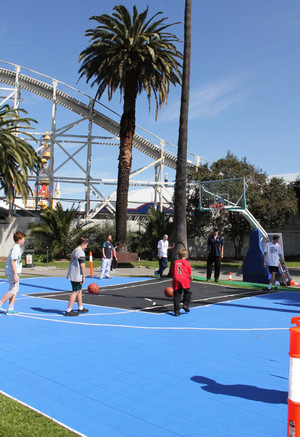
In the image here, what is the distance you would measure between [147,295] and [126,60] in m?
17.7

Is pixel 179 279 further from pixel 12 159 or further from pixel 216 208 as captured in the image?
pixel 12 159

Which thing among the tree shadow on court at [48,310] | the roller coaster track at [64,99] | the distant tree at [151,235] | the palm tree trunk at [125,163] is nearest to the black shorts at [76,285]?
the tree shadow on court at [48,310]

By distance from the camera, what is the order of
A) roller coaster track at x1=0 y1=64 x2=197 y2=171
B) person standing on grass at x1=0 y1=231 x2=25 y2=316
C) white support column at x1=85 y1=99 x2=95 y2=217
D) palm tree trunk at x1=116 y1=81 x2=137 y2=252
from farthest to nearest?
1. roller coaster track at x1=0 y1=64 x2=197 y2=171
2. white support column at x1=85 y1=99 x2=95 y2=217
3. palm tree trunk at x1=116 y1=81 x2=137 y2=252
4. person standing on grass at x1=0 y1=231 x2=25 y2=316

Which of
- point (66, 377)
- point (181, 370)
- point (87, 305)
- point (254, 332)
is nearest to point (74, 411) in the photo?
point (66, 377)

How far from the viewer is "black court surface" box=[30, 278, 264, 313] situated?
1134 centimetres

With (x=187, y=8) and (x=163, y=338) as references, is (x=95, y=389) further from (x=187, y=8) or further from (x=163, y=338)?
(x=187, y=8)

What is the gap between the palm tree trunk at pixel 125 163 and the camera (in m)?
26.0

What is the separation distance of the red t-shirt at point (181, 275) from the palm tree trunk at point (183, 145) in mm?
7519

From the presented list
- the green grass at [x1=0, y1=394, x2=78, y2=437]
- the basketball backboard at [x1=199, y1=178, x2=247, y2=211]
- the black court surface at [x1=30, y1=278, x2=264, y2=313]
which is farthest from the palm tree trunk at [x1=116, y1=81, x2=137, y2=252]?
the green grass at [x1=0, y1=394, x2=78, y2=437]

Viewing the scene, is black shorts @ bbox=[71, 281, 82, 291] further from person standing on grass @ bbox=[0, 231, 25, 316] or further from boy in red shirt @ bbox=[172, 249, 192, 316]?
boy in red shirt @ bbox=[172, 249, 192, 316]

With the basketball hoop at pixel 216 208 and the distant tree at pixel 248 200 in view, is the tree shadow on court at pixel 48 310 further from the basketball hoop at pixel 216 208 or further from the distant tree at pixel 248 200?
the distant tree at pixel 248 200

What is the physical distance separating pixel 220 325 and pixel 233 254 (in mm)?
27049

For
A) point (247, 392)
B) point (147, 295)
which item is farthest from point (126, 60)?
point (247, 392)

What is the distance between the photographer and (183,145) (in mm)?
17766
